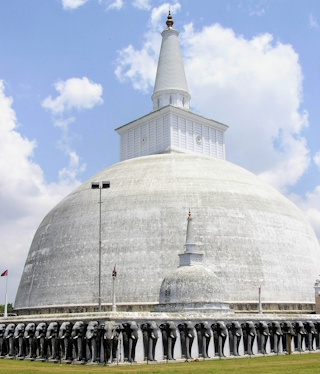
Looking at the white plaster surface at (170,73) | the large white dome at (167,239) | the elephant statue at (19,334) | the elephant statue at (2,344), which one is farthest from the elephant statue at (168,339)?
the white plaster surface at (170,73)

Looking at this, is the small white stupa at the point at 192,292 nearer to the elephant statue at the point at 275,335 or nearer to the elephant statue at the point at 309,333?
the elephant statue at the point at 275,335

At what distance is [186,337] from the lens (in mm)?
22766

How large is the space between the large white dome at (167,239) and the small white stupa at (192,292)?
5.12 metres

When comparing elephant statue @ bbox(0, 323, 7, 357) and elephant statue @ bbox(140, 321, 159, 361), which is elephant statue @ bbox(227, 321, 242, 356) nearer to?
elephant statue @ bbox(140, 321, 159, 361)

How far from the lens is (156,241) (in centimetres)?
3566

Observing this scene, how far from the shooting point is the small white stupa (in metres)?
28.0

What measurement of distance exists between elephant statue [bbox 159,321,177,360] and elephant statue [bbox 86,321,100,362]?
2.80 metres

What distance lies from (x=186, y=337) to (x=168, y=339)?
0.85 metres

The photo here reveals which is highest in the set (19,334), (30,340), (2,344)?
(19,334)

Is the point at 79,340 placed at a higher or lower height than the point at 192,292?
lower

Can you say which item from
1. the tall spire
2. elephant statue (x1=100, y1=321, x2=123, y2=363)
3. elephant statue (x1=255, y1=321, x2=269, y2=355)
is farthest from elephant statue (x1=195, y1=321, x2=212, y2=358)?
the tall spire

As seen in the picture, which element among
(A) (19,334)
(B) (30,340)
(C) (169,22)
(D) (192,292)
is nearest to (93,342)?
(B) (30,340)

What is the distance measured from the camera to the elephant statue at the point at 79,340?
2166cm

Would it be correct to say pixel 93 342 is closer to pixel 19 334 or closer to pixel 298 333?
pixel 19 334
